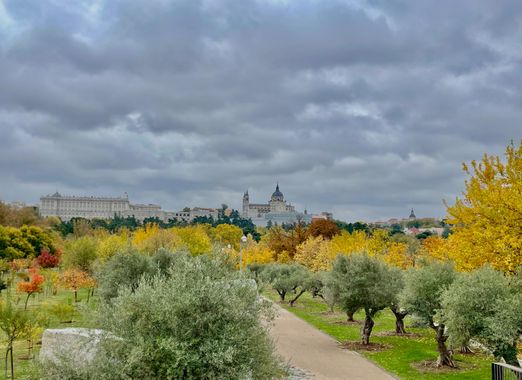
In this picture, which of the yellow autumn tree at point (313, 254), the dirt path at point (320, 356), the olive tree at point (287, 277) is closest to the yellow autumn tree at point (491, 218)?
the dirt path at point (320, 356)

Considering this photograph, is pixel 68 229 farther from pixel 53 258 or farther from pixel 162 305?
pixel 162 305

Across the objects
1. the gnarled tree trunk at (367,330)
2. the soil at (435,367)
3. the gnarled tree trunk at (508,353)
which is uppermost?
the gnarled tree trunk at (508,353)

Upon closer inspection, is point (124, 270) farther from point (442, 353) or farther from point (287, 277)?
point (287, 277)

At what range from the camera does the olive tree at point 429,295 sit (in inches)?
797

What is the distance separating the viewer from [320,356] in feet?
72.9

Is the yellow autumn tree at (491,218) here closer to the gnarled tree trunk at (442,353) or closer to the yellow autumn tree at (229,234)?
the gnarled tree trunk at (442,353)

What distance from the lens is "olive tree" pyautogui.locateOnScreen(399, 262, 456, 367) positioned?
20.2 metres

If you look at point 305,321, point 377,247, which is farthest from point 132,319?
point 377,247

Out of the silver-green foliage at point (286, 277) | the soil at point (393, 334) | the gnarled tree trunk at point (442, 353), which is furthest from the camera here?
the silver-green foliage at point (286, 277)

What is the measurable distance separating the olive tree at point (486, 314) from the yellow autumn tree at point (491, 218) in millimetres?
4038

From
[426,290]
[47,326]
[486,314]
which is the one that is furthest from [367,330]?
[47,326]

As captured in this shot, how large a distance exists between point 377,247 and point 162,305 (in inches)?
1908

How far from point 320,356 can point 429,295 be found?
5.48 metres

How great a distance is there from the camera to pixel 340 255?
1035 inches
